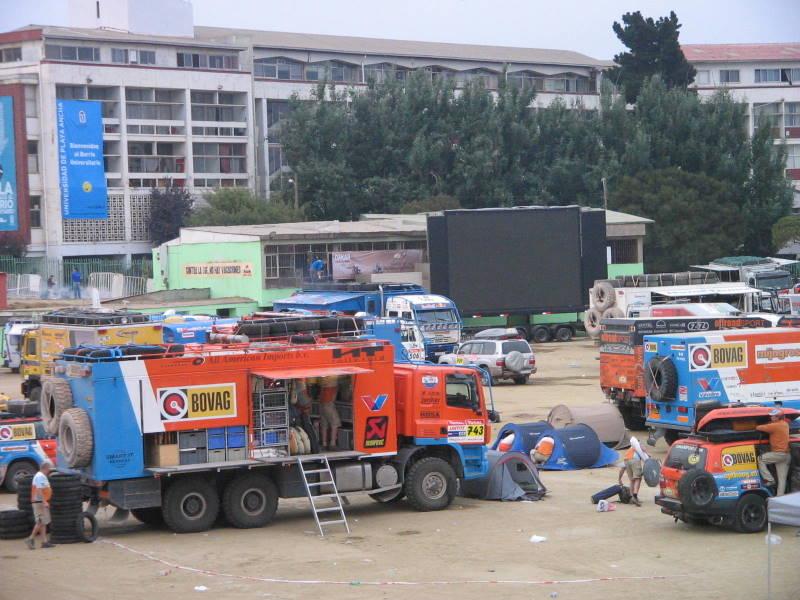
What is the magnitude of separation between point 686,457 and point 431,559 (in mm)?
4085

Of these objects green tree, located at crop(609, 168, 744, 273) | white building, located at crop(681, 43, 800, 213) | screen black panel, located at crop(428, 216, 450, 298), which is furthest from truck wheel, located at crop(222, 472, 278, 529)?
white building, located at crop(681, 43, 800, 213)

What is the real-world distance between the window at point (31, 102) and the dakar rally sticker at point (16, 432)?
60.0 metres

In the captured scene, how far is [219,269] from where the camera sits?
197 feet

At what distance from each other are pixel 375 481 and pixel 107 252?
66.5m

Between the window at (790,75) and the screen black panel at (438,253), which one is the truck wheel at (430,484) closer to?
the screen black panel at (438,253)

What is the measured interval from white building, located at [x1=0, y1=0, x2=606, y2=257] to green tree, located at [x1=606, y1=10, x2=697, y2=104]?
8.46m

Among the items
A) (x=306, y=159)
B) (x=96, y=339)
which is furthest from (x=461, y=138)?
(x=96, y=339)

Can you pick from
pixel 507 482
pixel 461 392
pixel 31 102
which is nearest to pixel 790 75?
pixel 31 102

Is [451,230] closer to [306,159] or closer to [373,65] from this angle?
[306,159]

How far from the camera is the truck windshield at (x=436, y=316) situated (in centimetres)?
4459

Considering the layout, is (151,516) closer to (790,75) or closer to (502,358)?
(502,358)

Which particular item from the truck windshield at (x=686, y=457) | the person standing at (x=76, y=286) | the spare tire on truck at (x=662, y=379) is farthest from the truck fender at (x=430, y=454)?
the person standing at (x=76, y=286)

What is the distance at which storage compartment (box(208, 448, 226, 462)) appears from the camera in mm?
18641

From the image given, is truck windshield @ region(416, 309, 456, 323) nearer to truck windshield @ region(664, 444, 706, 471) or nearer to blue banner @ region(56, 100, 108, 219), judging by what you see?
truck windshield @ region(664, 444, 706, 471)
